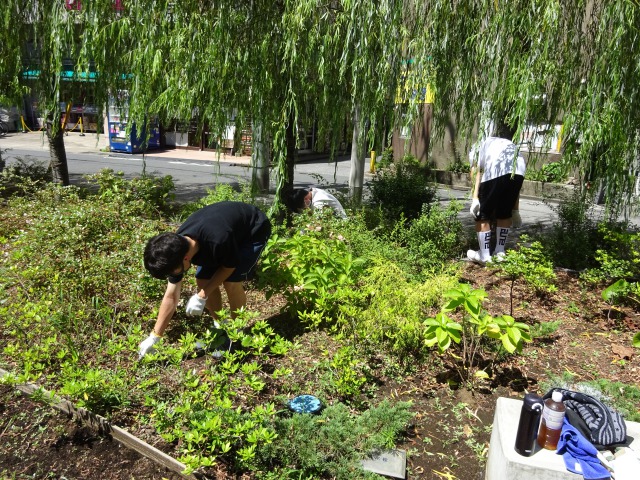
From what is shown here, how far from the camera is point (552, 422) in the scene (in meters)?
2.57

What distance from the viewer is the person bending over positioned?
3.31 meters

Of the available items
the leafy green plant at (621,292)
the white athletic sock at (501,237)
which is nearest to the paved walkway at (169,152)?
the white athletic sock at (501,237)

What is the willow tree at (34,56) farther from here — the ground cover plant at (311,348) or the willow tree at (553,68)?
the willow tree at (553,68)

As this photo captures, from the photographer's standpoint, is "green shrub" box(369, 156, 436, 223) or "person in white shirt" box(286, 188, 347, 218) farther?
"green shrub" box(369, 156, 436, 223)

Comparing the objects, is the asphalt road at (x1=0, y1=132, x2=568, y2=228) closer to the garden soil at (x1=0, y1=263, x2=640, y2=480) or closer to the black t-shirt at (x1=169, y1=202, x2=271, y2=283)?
the garden soil at (x1=0, y1=263, x2=640, y2=480)

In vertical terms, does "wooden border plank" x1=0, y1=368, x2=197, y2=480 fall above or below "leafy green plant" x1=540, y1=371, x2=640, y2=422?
below

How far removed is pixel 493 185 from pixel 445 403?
3040 mm

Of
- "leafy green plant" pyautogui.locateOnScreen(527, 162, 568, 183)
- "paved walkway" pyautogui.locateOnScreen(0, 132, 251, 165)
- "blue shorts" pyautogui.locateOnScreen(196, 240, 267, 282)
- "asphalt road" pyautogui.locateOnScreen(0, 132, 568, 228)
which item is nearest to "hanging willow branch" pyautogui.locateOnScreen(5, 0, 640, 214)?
"blue shorts" pyautogui.locateOnScreen(196, 240, 267, 282)

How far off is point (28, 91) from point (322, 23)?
14.7ft

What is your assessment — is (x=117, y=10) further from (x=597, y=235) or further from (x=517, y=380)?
(x=597, y=235)

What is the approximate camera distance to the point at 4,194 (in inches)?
331

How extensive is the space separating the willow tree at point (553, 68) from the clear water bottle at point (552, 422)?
2.85m

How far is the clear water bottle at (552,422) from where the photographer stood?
2562 millimetres

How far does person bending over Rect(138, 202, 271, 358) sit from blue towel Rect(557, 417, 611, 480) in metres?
2.44
